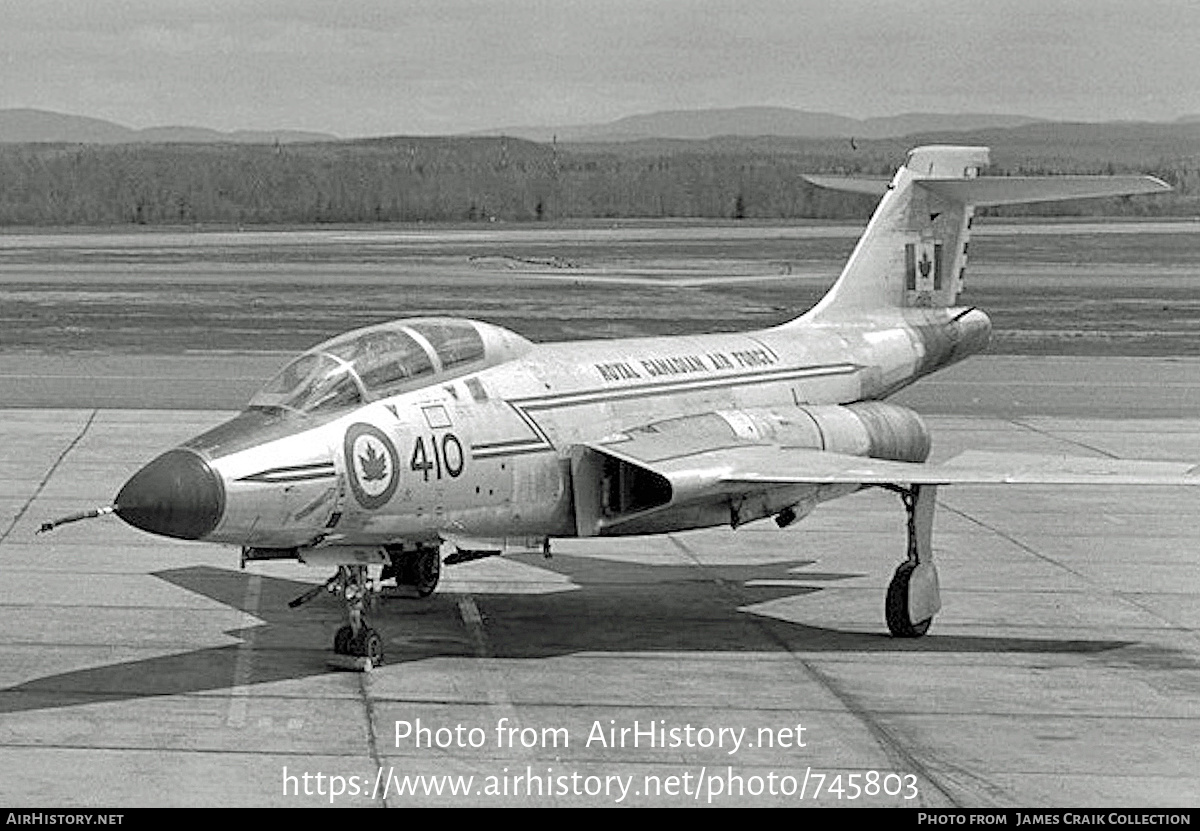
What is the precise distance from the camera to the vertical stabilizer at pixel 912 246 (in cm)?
2112

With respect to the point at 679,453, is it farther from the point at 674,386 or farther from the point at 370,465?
the point at 370,465

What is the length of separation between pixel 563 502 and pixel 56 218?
95.7 metres

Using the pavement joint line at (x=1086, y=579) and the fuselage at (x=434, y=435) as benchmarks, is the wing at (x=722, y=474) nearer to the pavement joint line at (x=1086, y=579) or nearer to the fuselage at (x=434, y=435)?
the fuselage at (x=434, y=435)

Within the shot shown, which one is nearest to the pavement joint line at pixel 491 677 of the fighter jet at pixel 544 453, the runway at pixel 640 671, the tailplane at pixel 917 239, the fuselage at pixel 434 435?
the runway at pixel 640 671

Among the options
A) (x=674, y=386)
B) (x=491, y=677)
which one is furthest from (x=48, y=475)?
(x=491, y=677)

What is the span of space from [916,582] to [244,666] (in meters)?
5.42

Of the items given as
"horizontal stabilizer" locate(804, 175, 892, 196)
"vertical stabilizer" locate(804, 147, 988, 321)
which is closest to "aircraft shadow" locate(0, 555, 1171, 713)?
"vertical stabilizer" locate(804, 147, 988, 321)

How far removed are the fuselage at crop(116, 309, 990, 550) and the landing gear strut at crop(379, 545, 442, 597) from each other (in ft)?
5.82

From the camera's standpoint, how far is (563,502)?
16656 mm

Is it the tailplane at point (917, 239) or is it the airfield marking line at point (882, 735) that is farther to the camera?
the tailplane at point (917, 239)

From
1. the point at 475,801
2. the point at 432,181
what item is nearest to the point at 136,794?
the point at 475,801

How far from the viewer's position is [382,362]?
15734mm

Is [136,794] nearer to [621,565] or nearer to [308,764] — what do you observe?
[308,764]

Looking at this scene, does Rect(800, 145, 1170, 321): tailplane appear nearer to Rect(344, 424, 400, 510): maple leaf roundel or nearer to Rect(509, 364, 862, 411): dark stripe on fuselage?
Rect(509, 364, 862, 411): dark stripe on fuselage
